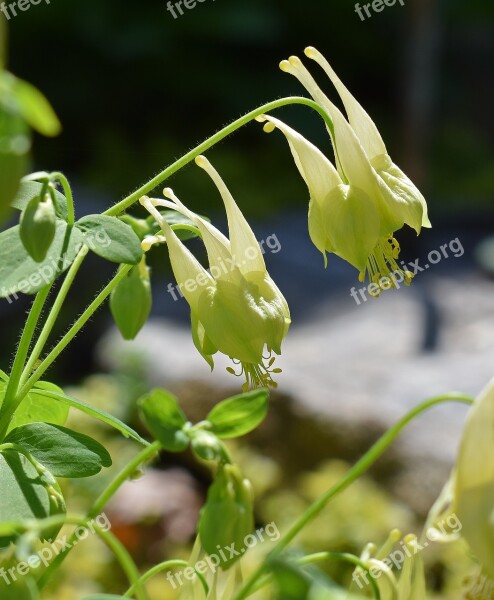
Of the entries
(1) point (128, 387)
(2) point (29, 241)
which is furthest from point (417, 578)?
(1) point (128, 387)

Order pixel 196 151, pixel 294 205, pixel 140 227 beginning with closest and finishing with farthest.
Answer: pixel 196 151 → pixel 140 227 → pixel 294 205

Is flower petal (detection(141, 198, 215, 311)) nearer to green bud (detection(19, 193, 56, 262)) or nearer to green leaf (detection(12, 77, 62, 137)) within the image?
green bud (detection(19, 193, 56, 262))

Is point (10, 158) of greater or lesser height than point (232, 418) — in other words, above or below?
above

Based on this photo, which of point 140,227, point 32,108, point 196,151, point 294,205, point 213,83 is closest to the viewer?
point 32,108

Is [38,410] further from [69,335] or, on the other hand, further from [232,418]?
[232,418]

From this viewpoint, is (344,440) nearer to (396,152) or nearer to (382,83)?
(396,152)

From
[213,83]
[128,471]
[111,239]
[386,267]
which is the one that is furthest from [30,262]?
[213,83]

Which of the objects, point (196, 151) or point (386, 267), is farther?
point (386, 267)
